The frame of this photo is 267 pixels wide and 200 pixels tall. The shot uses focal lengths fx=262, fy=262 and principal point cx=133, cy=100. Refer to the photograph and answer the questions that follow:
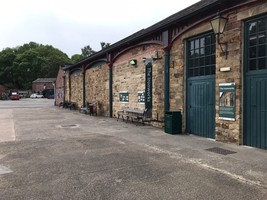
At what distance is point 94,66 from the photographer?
782 inches

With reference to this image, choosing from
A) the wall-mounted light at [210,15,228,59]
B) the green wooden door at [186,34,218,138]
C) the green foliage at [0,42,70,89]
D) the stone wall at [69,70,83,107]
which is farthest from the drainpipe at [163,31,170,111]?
the green foliage at [0,42,70,89]

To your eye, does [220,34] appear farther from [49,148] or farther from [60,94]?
[60,94]

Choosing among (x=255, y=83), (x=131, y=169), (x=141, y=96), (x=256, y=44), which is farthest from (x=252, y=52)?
(x=141, y=96)

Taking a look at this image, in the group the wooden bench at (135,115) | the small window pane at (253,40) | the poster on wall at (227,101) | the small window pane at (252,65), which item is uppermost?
the small window pane at (253,40)

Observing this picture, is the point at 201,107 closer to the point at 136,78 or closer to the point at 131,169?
the point at 131,169

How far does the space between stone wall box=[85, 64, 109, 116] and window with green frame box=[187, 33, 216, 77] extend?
8454 millimetres

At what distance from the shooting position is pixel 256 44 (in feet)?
24.0

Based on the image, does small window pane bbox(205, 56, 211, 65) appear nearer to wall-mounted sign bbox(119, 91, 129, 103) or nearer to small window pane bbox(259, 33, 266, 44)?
small window pane bbox(259, 33, 266, 44)

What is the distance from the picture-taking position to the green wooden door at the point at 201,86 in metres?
8.93

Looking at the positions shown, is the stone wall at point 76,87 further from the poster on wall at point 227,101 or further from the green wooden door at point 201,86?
the poster on wall at point 227,101

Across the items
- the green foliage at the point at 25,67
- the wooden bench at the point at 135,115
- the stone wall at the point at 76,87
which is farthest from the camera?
the green foliage at the point at 25,67

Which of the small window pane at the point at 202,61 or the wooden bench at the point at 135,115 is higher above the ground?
the small window pane at the point at 202,61

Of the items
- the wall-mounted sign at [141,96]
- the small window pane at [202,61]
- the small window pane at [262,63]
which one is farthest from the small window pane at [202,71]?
the wall-mounted sign at [141,96]

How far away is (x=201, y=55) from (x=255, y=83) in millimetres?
2601
